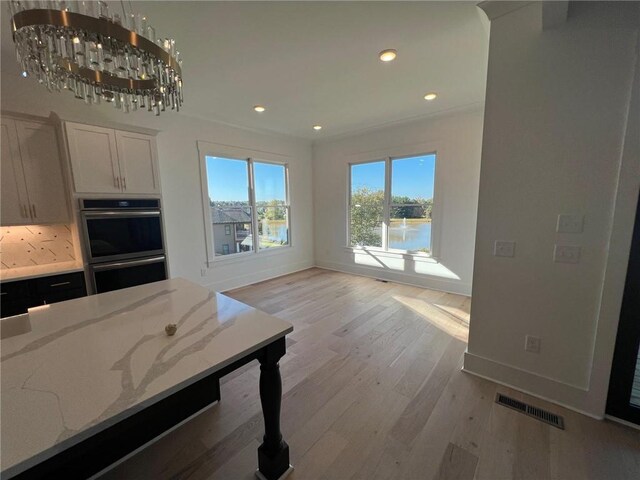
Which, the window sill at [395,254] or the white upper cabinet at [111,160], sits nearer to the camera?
the white upper cabinet at [111,160]

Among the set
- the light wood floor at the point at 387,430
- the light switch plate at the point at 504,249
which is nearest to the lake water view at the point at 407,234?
the light wood floor at the point at 387,430

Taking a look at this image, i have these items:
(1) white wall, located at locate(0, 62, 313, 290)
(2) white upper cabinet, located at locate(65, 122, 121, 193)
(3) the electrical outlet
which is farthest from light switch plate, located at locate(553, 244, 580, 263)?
(1) white wall, located at locate(0, 62, 313, 290)

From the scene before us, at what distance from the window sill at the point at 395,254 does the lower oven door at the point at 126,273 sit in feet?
11.1

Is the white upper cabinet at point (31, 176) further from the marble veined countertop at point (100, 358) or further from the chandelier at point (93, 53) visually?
the chandelier at point (93, 53)

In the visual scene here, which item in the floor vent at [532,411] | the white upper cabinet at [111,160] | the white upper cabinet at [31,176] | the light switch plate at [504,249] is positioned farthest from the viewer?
the white upper cabinet at [111,160]

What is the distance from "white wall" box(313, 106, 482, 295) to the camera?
12.7ft

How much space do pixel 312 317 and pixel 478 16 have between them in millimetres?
3233

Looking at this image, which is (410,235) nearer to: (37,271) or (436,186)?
(436,186)

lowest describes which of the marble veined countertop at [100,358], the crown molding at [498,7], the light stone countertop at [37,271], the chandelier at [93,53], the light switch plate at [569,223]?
the marble veined countertop at [100,358]

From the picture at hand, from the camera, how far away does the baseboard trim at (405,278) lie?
412 cm

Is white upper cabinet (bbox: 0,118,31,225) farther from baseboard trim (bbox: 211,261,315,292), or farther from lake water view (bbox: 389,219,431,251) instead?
lake water view (bbox: 389,219,431,251)

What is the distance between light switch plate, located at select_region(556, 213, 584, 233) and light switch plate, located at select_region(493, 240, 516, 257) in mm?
283

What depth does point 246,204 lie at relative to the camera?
471cm

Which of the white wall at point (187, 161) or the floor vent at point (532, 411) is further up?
the white wall at point (187, 161)
